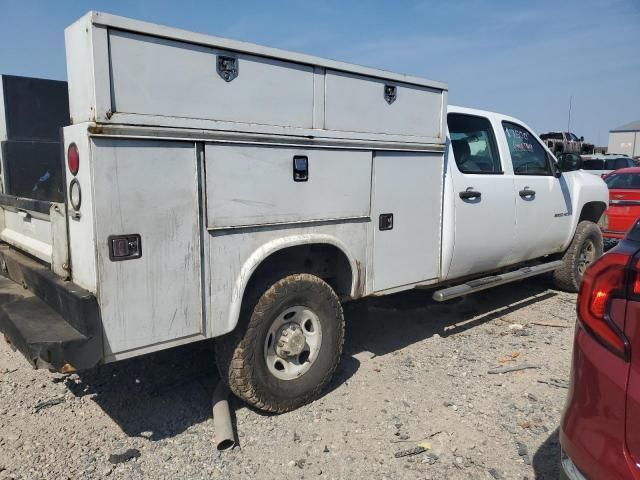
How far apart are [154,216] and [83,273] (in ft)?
1.53

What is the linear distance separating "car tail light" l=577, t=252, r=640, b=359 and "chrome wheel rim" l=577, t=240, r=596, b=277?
511 cm

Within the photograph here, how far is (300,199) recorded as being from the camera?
3348 mm

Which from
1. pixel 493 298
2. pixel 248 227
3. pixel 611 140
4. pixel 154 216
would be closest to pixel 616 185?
pixel 493 298

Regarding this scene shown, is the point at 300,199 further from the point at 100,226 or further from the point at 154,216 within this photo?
the point at 100,226

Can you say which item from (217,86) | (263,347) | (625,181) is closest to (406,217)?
(263,347)

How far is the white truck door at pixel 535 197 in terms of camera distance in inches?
209

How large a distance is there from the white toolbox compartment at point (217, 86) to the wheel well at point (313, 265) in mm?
805

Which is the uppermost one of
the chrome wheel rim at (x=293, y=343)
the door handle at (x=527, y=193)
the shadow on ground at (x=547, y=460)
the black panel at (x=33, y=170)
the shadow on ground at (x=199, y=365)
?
the black panel at (x=33, y=170)

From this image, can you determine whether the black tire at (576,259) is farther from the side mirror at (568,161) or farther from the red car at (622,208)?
the red car at (622,208)

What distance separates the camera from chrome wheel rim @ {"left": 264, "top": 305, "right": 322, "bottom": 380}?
343 centimetres

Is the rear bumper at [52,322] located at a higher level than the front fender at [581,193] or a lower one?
lower

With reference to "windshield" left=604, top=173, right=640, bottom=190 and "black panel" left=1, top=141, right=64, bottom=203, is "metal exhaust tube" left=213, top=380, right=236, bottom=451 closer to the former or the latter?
"black panel" left=1, top=141, right=64, bottom=203

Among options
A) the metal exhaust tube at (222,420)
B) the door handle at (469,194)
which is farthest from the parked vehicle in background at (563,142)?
the metal exhaust tube at (222,420)

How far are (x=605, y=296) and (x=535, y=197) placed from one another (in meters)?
3.90
